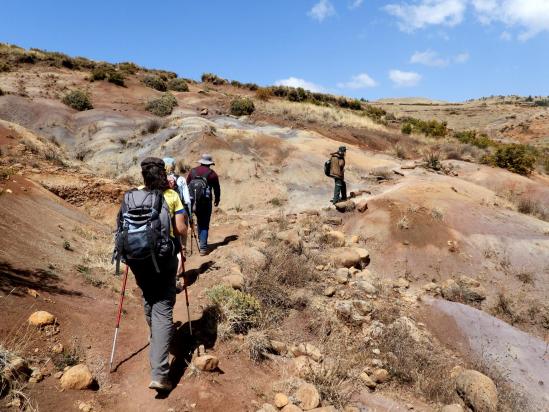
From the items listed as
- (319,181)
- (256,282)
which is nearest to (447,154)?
(319,181)

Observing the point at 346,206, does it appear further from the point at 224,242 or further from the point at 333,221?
the point at 224,242

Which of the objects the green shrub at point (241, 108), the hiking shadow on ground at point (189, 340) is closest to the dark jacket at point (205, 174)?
the hiking shadow on ground at point (189, 340)

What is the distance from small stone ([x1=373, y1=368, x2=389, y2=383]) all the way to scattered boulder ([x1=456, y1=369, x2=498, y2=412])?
1014 millimetres

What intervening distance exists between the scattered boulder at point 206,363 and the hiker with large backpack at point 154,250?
381 mm

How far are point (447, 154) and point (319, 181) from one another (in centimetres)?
767

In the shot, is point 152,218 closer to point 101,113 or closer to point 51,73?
point 101,113

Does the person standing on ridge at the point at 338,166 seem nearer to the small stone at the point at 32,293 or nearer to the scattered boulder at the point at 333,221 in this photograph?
the scattered boulder at the point at 333,221

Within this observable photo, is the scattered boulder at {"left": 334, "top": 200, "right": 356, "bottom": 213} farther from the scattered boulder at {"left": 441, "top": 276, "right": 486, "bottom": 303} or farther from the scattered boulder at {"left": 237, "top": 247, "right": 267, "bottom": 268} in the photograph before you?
the scattered boulder at {"left": 237, "top": 247, "right": 267, "bottom": 268}

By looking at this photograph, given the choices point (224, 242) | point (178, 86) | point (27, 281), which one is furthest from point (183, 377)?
point (178, 86)

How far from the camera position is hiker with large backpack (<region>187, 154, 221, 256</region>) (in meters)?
8.27

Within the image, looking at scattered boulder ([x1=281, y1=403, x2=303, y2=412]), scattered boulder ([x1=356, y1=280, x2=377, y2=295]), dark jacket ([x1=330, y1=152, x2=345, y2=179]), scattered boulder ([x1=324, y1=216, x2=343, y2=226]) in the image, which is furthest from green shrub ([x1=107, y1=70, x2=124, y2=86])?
scattered boulder ([x1=281, y1=403, x2=303, y2=412])

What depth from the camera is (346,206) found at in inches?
495

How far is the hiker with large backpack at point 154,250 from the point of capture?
12.9ft

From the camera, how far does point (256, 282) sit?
6.76m
